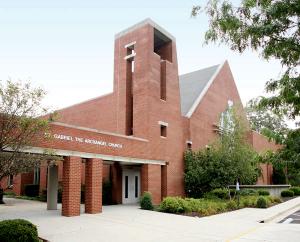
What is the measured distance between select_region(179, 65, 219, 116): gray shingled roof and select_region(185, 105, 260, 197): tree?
5.60 metres

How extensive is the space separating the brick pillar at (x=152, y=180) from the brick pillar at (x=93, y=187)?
5.23 metres

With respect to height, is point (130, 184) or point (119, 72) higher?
point (119, 72)

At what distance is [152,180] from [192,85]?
1778cm

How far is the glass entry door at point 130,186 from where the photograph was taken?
91.1 ft

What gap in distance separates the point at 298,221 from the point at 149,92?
13685 mm

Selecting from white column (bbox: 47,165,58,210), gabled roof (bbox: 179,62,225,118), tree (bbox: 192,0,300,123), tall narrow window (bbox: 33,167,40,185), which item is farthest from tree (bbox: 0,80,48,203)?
tall narrow window (bbox: 33,167,40,185)

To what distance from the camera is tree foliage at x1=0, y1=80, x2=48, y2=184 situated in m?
11.3

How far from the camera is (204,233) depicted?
1407 cm

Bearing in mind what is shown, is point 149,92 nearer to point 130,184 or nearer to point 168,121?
point 168,121

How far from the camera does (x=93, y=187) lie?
813 inches

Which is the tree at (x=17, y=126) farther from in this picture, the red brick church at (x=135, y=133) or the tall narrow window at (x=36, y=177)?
the tall narrow window at (x=36, y=177)

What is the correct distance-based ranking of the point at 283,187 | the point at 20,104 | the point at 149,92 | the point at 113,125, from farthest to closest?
the point at 283,187, the point at 113,125, the point at 149,92, the point at 20,104

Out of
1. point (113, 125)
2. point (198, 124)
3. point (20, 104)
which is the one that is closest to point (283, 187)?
point (198, 124)

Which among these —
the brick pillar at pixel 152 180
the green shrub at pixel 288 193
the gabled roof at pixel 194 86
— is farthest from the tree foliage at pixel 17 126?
the green shrub at pixel 288 193
